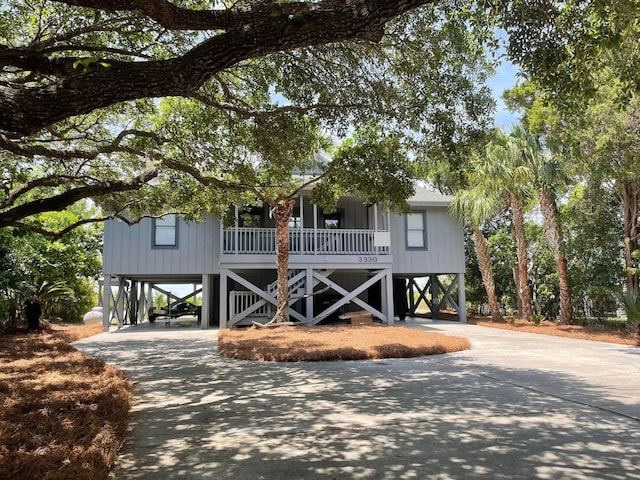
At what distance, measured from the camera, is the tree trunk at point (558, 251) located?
15492 millimetres

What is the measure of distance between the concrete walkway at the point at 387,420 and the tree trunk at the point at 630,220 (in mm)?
6999

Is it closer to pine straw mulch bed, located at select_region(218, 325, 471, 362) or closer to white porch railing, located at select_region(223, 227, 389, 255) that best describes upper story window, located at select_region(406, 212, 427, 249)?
white porch railing, located at select_region(223, 227, 389, 255)

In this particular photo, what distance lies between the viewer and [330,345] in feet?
30.6

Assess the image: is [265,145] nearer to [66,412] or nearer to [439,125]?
[439,125]

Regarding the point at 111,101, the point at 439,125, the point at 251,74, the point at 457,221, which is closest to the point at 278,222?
the point at 251,74

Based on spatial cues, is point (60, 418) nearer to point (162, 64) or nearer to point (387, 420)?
point (387, 420)

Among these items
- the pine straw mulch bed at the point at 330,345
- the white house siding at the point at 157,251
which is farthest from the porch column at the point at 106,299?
the pine straw mulch bed at the point at 330,345

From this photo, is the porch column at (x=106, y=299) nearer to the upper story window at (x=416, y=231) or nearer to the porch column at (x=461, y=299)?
the upper story window at (x=416, y=231)

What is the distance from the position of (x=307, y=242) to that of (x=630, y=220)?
33.4ft

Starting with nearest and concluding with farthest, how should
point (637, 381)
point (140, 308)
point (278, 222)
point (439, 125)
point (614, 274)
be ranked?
1. point (637, 381)
2. point (439, 125)
3. point (278, 222)
4. point (614, 274)
5. point (140, 308)

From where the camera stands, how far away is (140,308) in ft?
68.6

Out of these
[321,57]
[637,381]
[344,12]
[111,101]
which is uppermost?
[321,57]

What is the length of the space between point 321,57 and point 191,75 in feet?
16.1

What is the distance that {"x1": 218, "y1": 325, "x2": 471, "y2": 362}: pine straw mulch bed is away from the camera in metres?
8.43
